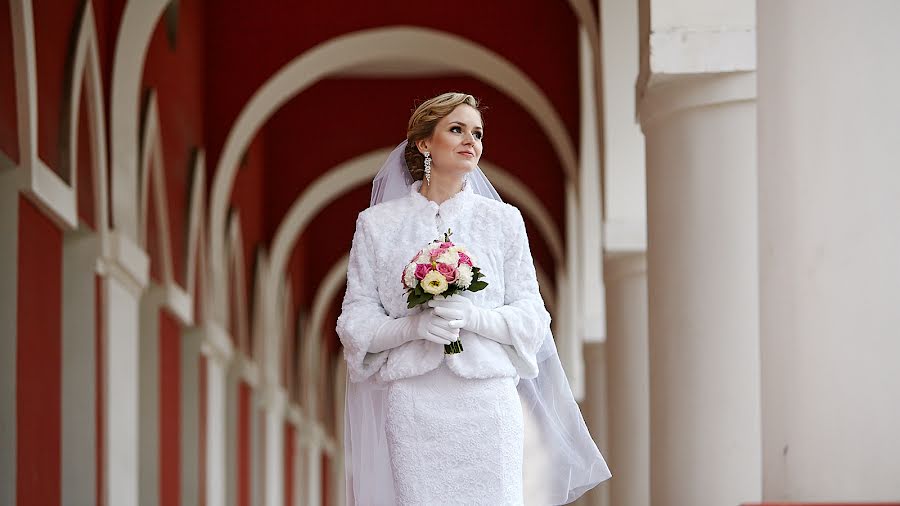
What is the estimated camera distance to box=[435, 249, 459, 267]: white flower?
4.13 m

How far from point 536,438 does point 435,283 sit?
841 mm

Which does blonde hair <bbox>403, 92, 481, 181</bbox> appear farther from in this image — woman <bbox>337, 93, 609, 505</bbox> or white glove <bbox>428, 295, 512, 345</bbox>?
white glove <bbox>428, 295, 512, 345</bbox>

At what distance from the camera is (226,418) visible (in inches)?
634

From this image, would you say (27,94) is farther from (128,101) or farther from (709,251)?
(709,251)

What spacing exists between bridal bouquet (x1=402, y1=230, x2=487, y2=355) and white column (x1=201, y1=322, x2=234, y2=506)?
1015 centimetres

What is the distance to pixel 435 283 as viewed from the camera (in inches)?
162

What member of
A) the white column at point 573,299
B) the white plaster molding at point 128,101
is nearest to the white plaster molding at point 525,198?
the white column at point 573,299

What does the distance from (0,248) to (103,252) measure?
1.97 m

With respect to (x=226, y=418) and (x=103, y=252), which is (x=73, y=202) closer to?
(x=103, y=252)

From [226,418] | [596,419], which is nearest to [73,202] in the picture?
[596,419]

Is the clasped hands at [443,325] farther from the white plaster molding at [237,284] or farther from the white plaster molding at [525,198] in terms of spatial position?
the white plaster molding at [525,198]

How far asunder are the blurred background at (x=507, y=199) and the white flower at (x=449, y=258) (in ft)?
3.61

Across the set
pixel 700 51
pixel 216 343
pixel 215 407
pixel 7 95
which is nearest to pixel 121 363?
pixel 7 95

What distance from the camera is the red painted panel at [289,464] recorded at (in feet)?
69.0
